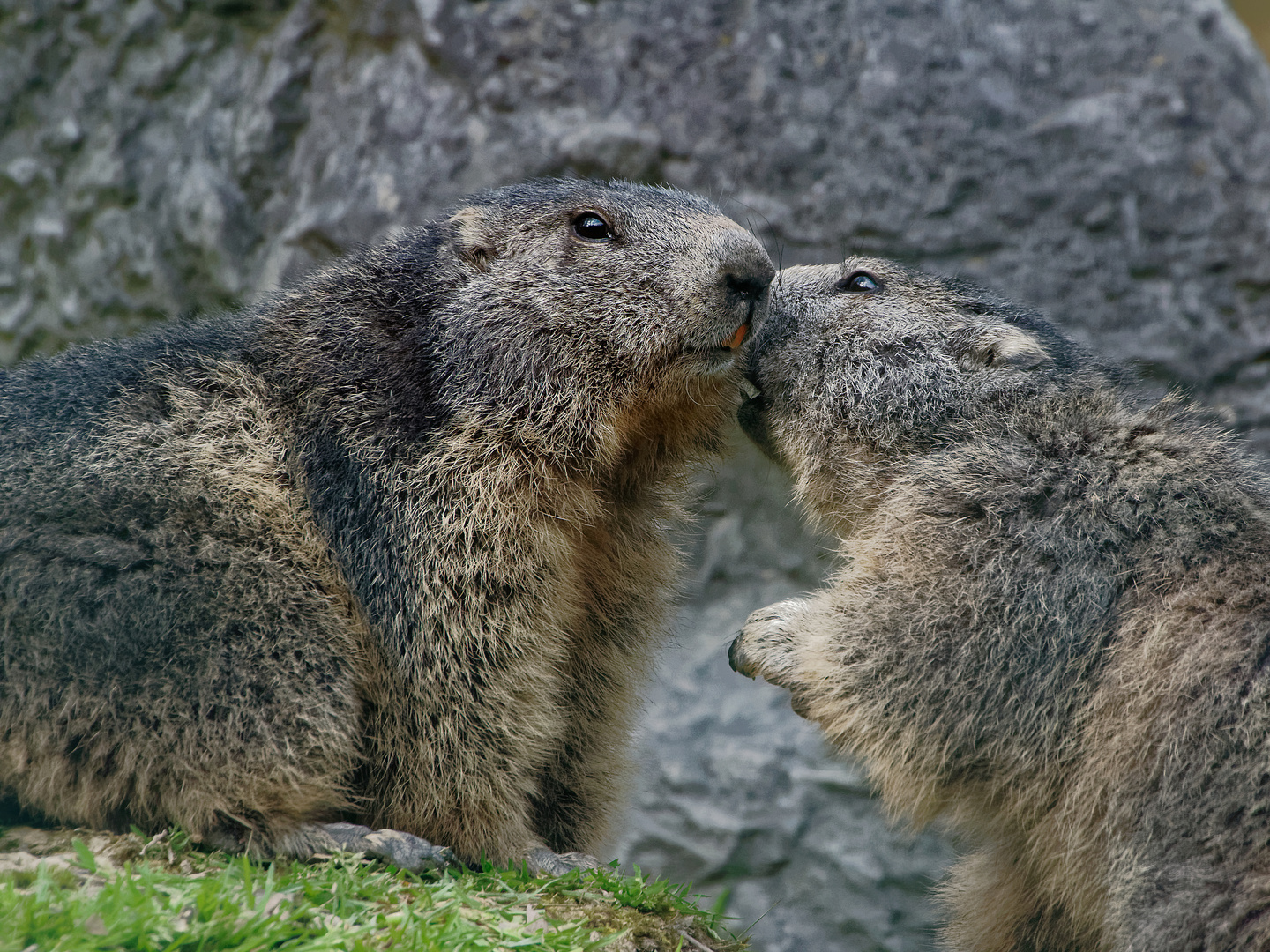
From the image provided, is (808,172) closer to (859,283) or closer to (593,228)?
(859,283)

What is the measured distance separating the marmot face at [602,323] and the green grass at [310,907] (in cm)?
163

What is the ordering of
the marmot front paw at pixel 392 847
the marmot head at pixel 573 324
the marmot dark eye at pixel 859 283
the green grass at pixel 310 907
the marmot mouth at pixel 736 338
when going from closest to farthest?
the green grass at pixel 310 907, the marmot front paw at pixel 392 847, the marmot head at pixel 573 324, the marmot mouth at pixel 736 338, the marmot dark eye at pixel 859 283

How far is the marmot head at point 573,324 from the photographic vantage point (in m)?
4.33

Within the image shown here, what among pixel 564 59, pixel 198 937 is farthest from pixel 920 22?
pixel 198 937

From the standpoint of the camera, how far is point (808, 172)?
25.2 feet

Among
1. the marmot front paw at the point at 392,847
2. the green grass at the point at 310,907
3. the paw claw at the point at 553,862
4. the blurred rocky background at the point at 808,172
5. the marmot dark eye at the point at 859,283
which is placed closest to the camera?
Result: the green grass at the point at 310,907

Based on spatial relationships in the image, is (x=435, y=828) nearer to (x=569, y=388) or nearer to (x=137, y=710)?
(x=137, y=710)

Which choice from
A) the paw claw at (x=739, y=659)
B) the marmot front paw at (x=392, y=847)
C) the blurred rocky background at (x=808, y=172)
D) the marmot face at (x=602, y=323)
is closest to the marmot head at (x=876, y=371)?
the marmot face at (x=602, y=323)

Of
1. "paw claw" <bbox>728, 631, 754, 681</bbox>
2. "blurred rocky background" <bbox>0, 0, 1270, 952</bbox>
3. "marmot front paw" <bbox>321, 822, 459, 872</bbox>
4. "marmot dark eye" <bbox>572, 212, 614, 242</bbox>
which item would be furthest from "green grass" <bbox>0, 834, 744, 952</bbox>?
→ "blurred rocky background" <bbox>0, 0, 1270, 952</bbox>

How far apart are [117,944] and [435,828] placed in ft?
4.42

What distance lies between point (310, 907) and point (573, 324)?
2.29 metres

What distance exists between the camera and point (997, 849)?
14.8 feet

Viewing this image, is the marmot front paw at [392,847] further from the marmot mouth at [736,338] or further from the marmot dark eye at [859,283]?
the marmot dark eye at [859,283]

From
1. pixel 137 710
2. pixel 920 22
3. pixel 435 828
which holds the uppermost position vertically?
pixel 920 22
